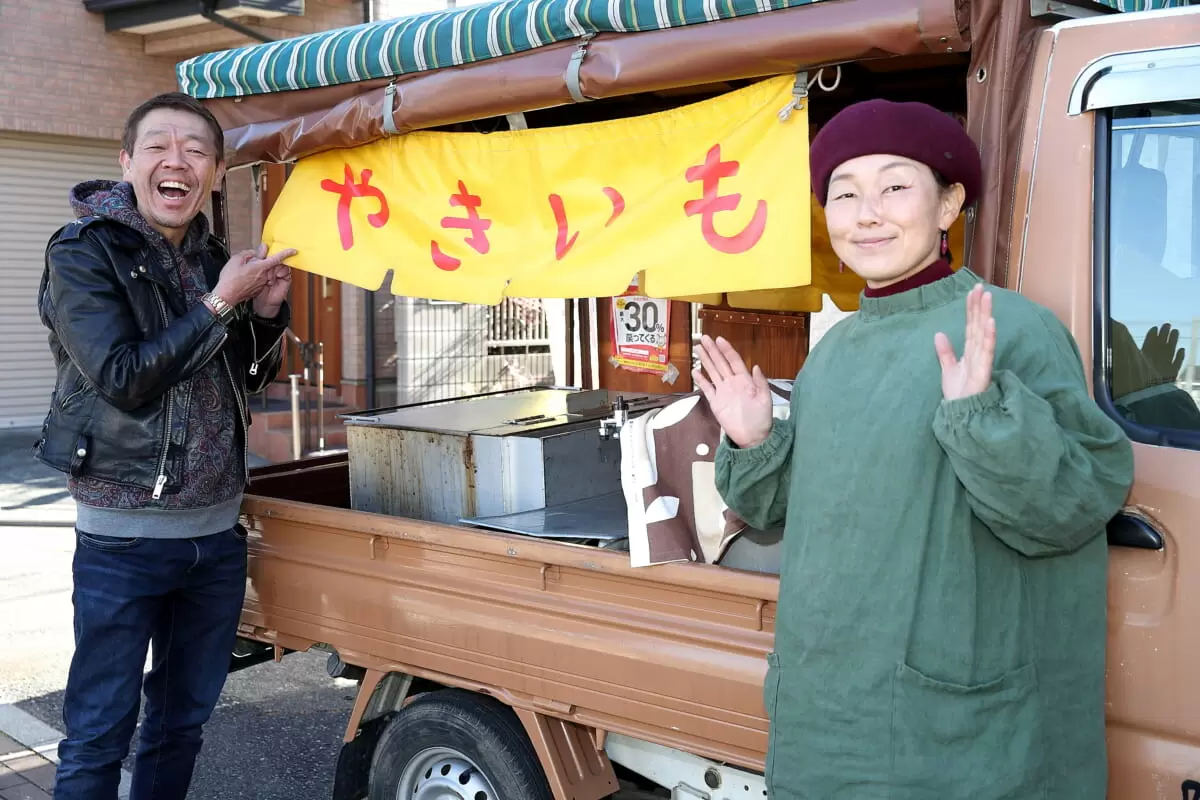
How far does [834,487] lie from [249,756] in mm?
3471

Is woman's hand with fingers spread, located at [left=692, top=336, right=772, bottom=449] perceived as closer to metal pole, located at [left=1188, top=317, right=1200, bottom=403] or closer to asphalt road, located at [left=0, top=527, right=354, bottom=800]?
metal pole, located at [left=1188, top=317, right=1200, bottom=403]

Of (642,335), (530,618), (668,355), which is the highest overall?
(642,335)

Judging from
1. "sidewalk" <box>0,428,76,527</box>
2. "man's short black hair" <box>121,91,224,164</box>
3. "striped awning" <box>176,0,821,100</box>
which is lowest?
"sidewalk" <box>0,428,76,527</box>

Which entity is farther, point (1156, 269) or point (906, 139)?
point (1156, 269)

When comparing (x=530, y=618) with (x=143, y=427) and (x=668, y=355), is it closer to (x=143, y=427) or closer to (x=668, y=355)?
(x=143, y=427)

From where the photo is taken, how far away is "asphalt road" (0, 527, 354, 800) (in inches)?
172

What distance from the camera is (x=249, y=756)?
4.59 metres

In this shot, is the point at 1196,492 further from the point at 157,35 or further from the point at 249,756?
the point at 157,35

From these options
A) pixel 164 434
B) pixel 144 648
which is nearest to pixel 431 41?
pixel 164 434

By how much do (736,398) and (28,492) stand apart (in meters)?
9.08

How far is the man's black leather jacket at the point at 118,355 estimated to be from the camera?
294 centimetres

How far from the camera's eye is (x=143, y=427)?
3.06 m

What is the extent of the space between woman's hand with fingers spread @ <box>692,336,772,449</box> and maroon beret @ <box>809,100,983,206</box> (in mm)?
450

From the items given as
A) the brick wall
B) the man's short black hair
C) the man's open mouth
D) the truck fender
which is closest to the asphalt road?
the truck fender
